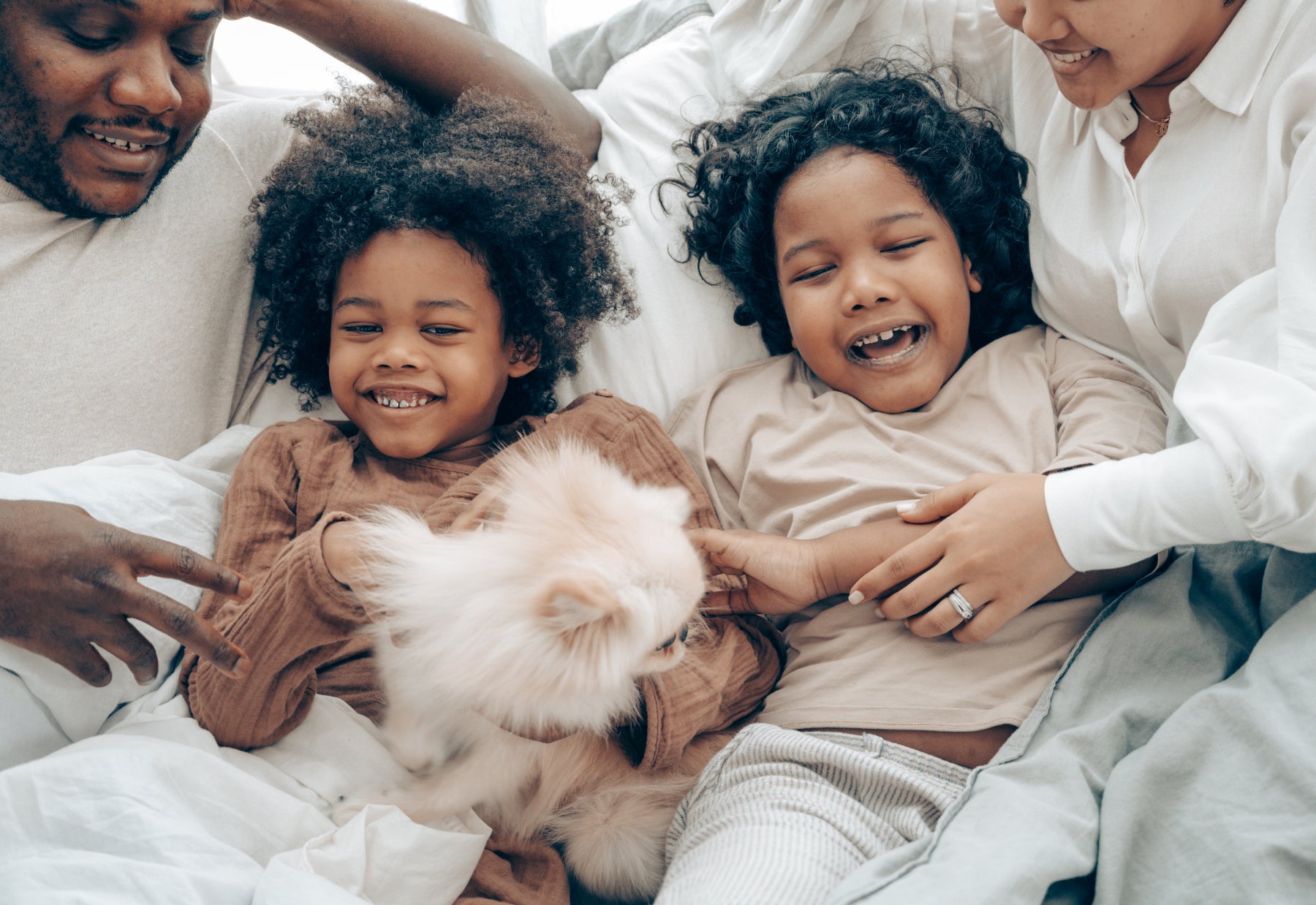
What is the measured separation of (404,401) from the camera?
1.33 m

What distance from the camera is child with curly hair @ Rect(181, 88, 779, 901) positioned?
3.68 ft

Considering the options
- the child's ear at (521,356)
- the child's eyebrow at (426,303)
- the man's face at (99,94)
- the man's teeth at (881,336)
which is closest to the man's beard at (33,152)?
the man's face at (99,94)

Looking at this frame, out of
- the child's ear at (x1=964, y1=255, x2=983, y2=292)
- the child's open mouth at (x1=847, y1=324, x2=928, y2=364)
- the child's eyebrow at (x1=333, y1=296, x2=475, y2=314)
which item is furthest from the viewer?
the child's ear at (x1=964, y1=255, x2=983, y2=292)

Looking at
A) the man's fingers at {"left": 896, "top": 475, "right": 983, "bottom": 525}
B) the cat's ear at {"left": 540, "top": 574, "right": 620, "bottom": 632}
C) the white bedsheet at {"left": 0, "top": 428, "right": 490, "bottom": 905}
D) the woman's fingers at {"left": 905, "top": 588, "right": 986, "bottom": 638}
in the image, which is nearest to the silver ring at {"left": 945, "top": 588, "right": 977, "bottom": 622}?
the woman's fingers at {"left": 905, "top": 588, "right": 986, "bottom": 638}

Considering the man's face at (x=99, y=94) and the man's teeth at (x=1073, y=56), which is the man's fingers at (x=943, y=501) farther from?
the man's face at (x=99, y=94)

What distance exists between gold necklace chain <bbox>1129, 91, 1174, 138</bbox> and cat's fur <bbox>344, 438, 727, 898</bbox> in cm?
92

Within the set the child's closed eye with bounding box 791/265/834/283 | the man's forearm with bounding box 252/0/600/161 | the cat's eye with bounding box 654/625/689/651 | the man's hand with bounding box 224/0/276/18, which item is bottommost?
the cat's eye with bounding box 654/625/689/651

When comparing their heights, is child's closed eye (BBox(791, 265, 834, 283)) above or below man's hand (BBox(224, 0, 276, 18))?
below

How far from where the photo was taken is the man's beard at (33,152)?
122cm

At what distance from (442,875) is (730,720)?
43 cm

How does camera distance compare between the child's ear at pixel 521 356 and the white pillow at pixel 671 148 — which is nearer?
the child's ear at pixel 521 356

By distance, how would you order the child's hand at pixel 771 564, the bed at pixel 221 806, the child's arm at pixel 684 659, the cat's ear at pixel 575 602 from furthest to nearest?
the child's hand at pixel 771 564
the child's arm at pixel 684 659
the bed at pixel 221 806
the cat's ear at pixel 575 602

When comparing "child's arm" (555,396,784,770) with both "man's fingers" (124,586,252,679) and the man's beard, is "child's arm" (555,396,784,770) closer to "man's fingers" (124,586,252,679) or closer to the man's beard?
"man's fingers" (124,586,252,679)

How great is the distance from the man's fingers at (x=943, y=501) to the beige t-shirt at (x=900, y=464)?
2.6 inches
